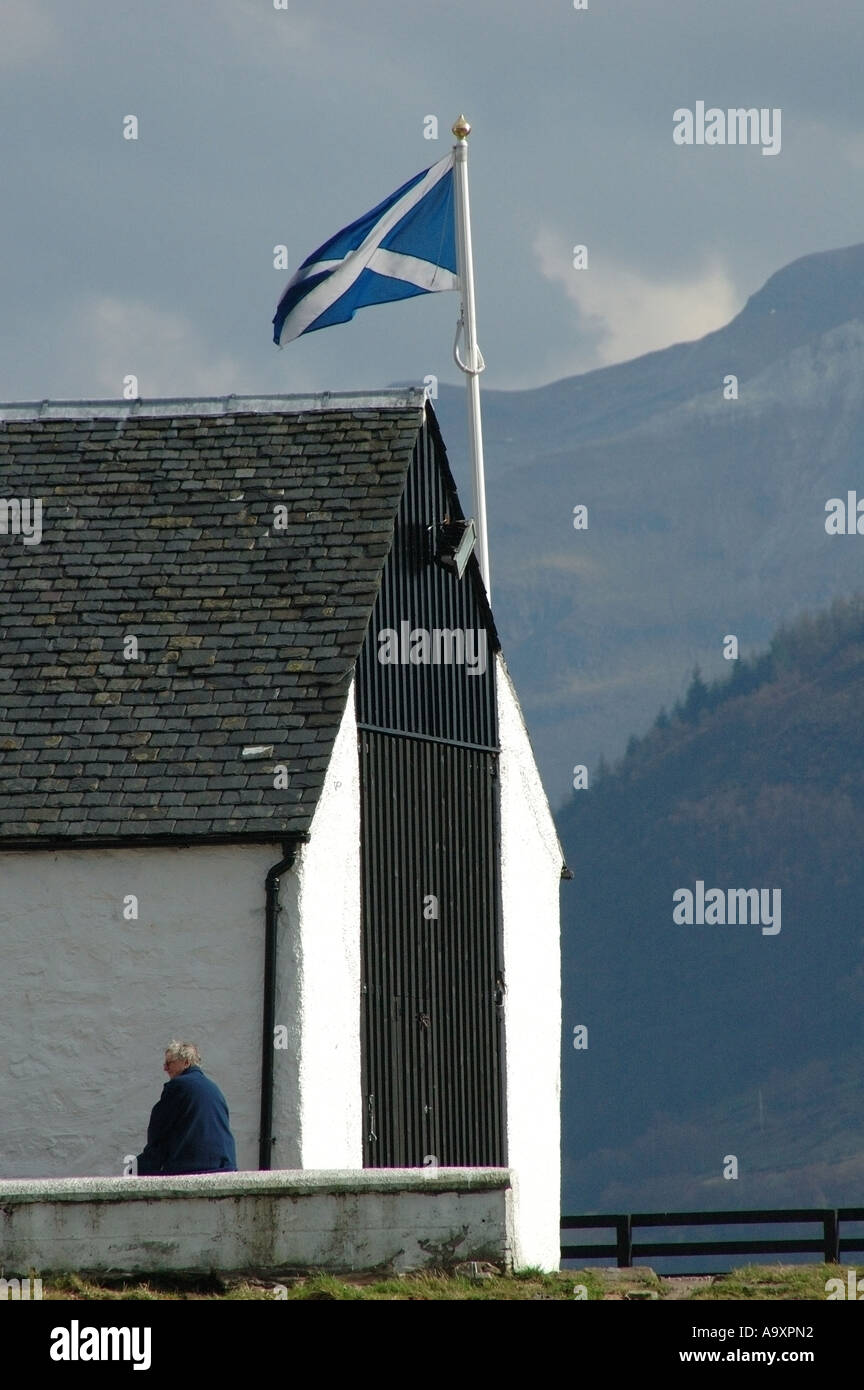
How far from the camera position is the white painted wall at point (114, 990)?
1912cm

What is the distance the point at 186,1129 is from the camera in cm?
1559

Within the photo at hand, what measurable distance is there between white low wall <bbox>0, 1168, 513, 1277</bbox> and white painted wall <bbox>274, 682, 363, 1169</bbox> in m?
4.94

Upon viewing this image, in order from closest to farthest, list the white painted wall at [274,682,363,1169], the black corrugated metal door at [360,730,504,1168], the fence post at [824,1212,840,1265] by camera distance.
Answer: the white painted wall at [274,682,363,1169] < the black corrugated metal door at [360,730,504,1168] < the fence post at [824,1212,840,1265]

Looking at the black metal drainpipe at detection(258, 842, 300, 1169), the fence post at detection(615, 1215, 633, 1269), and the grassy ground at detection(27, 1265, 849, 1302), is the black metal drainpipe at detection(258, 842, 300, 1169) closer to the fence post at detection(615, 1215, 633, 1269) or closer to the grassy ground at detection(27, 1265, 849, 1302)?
the grassy ground at detection(27, 1265, 849, 1302)

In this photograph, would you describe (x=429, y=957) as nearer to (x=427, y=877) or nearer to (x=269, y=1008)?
(x=427, y=877)

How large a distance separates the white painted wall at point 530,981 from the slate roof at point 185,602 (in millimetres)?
3207

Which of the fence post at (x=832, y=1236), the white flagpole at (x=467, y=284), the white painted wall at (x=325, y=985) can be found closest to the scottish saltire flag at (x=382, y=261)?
the white flagpole at (x=467, y=284)

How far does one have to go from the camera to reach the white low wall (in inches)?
539

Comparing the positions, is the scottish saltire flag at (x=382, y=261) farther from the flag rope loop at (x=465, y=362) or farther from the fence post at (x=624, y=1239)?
the fence post at (x=624, y=1239)

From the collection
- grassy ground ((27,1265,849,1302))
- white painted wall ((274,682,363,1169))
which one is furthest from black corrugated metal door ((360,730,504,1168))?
grassy ground ((27,1265,849,1302))

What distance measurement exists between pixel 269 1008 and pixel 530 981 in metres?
5.56

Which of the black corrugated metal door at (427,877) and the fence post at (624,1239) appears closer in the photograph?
the black corrugated metal door at (427,877)

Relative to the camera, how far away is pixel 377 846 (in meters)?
21.1

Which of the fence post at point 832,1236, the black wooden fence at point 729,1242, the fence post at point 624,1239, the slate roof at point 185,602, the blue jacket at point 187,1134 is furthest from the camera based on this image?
the fence post at point 624,1239
